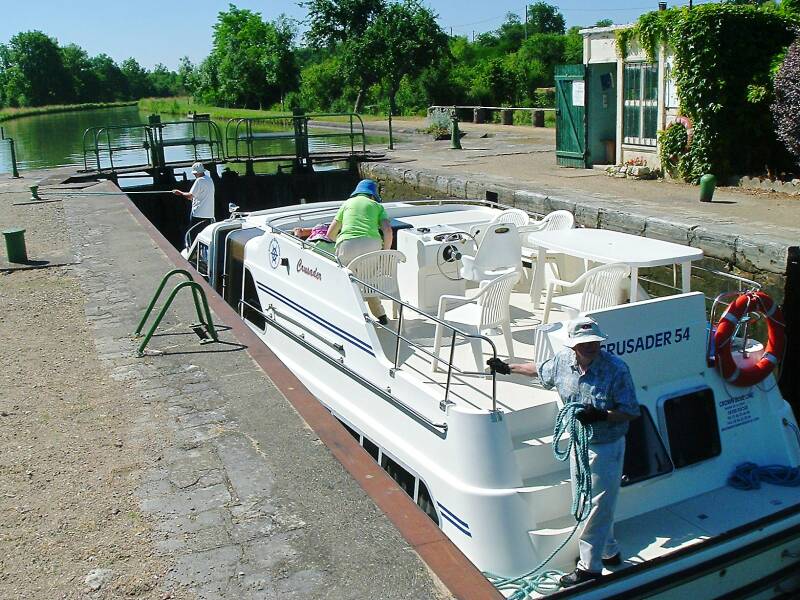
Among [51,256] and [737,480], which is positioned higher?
[51,256]

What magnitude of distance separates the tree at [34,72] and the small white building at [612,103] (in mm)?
106195

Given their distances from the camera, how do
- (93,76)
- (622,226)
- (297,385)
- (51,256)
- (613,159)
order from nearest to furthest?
1. (297,385)
2. (51,256)
3. (622,226)
4. (613,159)
5. (93,76)

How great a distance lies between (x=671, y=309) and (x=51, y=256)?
350 inches

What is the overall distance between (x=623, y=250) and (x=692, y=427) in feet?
4.65

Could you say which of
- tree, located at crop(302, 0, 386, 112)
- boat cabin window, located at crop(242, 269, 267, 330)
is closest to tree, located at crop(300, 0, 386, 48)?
tree, located at crop(302, 0, 386, 112)

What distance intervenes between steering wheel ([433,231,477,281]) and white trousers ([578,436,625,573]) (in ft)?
10.8

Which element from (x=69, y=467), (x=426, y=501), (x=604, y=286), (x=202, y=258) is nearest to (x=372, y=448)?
(x=426, y=501)

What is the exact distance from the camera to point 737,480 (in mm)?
5750

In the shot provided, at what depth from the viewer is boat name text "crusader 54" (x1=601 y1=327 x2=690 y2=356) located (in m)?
5.41

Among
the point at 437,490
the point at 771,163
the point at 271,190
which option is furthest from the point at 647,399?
the point at 271,190

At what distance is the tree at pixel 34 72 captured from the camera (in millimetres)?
111625

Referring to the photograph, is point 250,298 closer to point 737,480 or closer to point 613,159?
point 737,480

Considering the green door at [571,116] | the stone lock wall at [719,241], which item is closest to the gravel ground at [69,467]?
the stone lock wall at [719,241]

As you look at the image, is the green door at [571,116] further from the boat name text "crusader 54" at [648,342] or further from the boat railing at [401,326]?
the boat name text "crusader 54" at [648,342]
